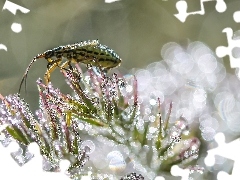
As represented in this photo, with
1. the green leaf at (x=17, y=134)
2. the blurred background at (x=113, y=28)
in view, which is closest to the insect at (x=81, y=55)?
the green leaf at (x=17, y=134)

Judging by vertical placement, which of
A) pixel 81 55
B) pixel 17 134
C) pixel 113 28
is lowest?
pixel 17 134

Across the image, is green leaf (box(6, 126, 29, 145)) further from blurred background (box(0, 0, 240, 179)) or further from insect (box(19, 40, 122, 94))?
blurred background (box(0, 0, 240, 179))

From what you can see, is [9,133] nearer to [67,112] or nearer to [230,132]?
[67,112]

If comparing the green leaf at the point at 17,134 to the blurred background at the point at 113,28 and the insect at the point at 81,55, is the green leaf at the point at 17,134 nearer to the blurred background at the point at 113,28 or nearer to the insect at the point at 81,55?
the insect at the point at 81,55

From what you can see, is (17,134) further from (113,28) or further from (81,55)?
(113,28)

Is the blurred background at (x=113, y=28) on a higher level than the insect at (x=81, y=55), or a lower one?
higher

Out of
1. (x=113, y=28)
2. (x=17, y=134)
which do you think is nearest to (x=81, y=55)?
(x=17, y=134)

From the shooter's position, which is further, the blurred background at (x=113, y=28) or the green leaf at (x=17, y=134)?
the blurred background at (x=113, y=28)

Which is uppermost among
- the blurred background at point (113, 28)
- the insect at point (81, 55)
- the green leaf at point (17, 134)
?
the blurred background at point (113, 28)

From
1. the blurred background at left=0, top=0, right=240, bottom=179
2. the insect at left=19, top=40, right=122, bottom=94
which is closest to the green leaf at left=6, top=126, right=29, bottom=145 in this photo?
the insect at left=19, top=40, right=122, bottom=94
